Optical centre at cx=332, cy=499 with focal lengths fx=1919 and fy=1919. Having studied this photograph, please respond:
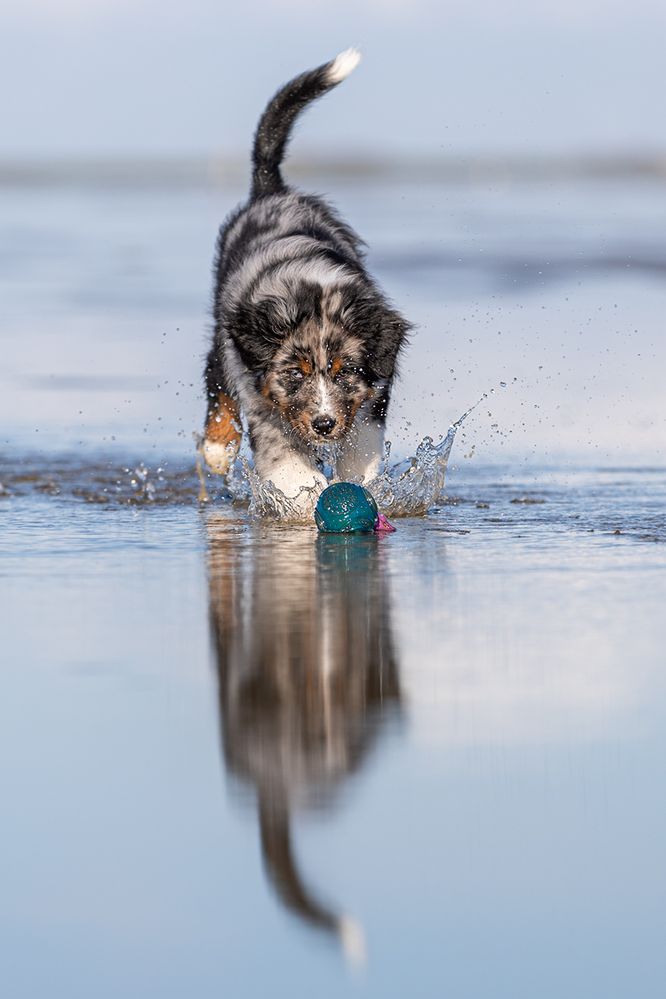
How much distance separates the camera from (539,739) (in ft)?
11.7

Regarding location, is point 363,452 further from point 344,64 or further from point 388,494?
point 344,64

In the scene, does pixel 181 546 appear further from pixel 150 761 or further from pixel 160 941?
pixel 160 941

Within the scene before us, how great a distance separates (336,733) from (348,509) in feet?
8.84

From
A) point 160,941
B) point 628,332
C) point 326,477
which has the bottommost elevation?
point 160,941

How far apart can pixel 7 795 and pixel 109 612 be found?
5.08 feet

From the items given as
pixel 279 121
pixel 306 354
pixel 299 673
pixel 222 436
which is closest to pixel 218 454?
pixel 222 436

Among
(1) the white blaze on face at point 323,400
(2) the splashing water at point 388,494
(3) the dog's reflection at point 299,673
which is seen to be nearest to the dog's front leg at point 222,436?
(2) the splashing water at point 388,494

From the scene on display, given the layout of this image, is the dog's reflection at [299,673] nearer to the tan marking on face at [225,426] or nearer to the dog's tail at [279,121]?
the tan marking on face at [225,426]

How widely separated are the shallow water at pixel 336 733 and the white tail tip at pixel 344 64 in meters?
1.67

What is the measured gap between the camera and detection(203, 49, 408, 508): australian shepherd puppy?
6.79 meters

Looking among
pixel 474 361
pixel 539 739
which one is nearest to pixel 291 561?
pixel 539 739

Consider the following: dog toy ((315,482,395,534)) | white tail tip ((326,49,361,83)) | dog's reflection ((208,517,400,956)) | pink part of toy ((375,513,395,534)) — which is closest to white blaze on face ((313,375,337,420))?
dog toy ((315,482,395,534))

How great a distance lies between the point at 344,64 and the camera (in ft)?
26.9

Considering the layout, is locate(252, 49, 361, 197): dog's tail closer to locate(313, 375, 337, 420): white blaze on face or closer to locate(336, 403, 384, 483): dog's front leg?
locate(336, 403, 384, 483): dog's front leg
